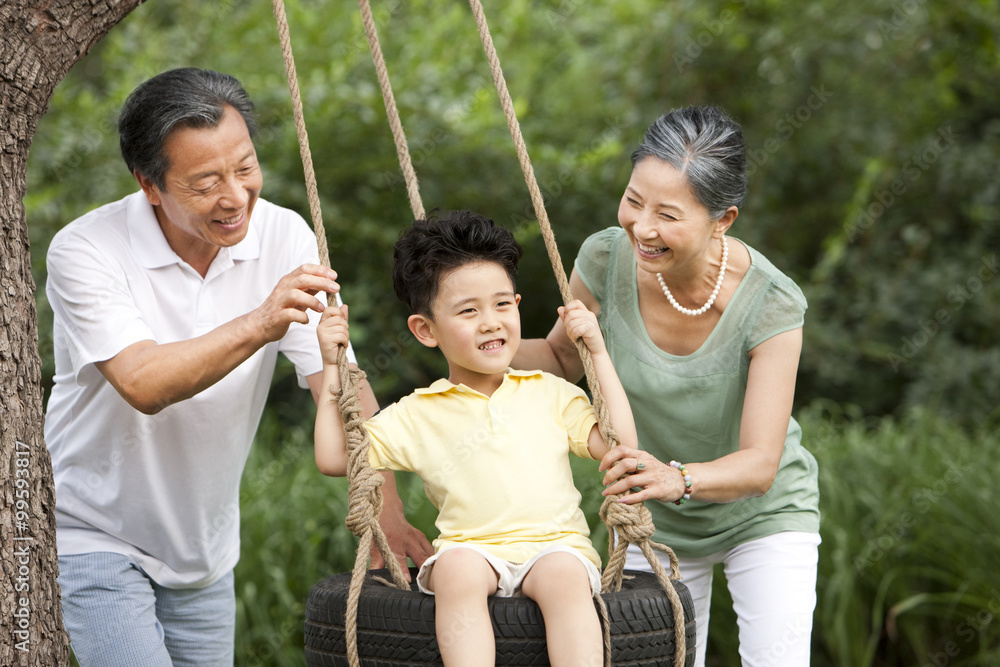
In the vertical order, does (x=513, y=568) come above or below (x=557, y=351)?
below

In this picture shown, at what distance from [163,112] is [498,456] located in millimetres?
1054

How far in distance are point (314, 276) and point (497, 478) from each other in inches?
21.8

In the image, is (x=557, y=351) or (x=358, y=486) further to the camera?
(x=557, y=351)

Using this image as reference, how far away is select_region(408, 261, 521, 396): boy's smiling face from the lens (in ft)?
6.92

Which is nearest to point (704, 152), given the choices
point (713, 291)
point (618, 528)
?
Result: point (713, 291)

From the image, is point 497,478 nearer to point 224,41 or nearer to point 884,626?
point 884,626

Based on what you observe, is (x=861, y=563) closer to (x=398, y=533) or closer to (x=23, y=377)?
(x=398, y=533)

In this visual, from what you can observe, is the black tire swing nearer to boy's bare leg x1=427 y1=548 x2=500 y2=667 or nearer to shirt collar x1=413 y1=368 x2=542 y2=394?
boy's bare leg x1=427 y1=548 x2=500 y2=667

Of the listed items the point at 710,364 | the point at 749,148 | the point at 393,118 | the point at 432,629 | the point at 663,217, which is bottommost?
the point at 432,629

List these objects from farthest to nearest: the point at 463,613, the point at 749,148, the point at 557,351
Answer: the point at 749,148 → the point at 557,351 → the point at 463,613

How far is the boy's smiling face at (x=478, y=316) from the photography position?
211 cm

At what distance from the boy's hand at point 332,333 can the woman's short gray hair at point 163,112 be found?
20.4 inches

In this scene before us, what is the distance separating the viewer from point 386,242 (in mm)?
5578

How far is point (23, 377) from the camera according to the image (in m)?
1.99
